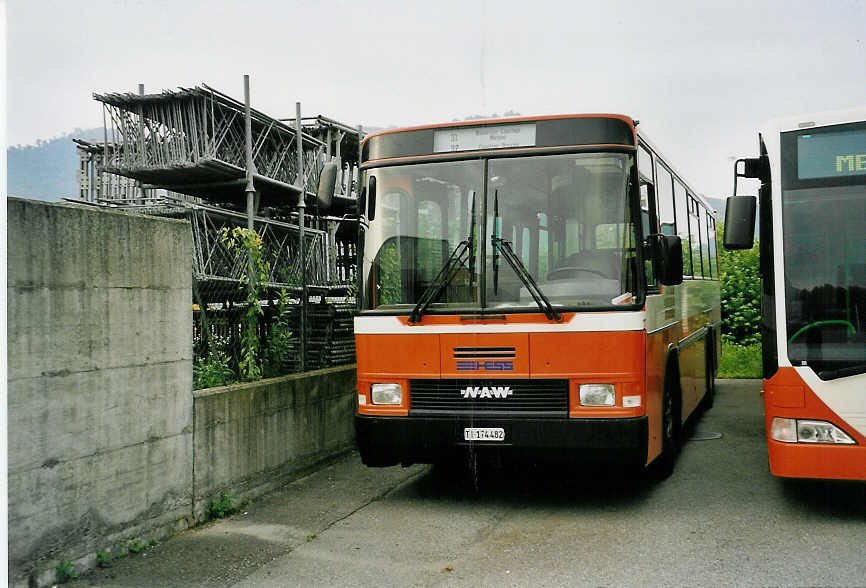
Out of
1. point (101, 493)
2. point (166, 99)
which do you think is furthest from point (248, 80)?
point (101, 493)

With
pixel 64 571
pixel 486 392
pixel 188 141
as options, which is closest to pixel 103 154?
pixel 188 141

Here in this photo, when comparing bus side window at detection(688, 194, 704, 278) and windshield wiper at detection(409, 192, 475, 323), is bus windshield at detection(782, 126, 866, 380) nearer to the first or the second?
windshield wiper at detection(409, 192, 475, 323)

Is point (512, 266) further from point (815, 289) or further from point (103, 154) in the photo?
point (103, 154)

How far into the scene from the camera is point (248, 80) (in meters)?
21.2

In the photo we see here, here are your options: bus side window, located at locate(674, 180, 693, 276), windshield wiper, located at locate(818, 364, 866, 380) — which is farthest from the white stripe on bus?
bus side window, located at locate(674, 180, 693, 276)

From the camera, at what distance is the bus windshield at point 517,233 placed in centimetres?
730

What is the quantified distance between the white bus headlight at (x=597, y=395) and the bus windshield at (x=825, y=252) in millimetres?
1366

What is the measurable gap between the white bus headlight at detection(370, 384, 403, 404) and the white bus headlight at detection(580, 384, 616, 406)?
1.51m

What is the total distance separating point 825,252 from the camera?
22.8 feet

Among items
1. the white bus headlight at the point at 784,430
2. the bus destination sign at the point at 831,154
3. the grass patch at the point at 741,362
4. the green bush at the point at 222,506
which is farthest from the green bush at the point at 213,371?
the grass patch at the point at 741,362

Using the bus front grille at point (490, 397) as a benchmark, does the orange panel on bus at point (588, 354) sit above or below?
above

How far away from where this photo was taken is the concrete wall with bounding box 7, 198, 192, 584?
5406 mm

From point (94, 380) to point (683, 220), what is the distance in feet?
24.6

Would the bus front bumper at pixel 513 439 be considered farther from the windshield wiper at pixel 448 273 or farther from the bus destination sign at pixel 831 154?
the bus destination sign at pixel 831 154
